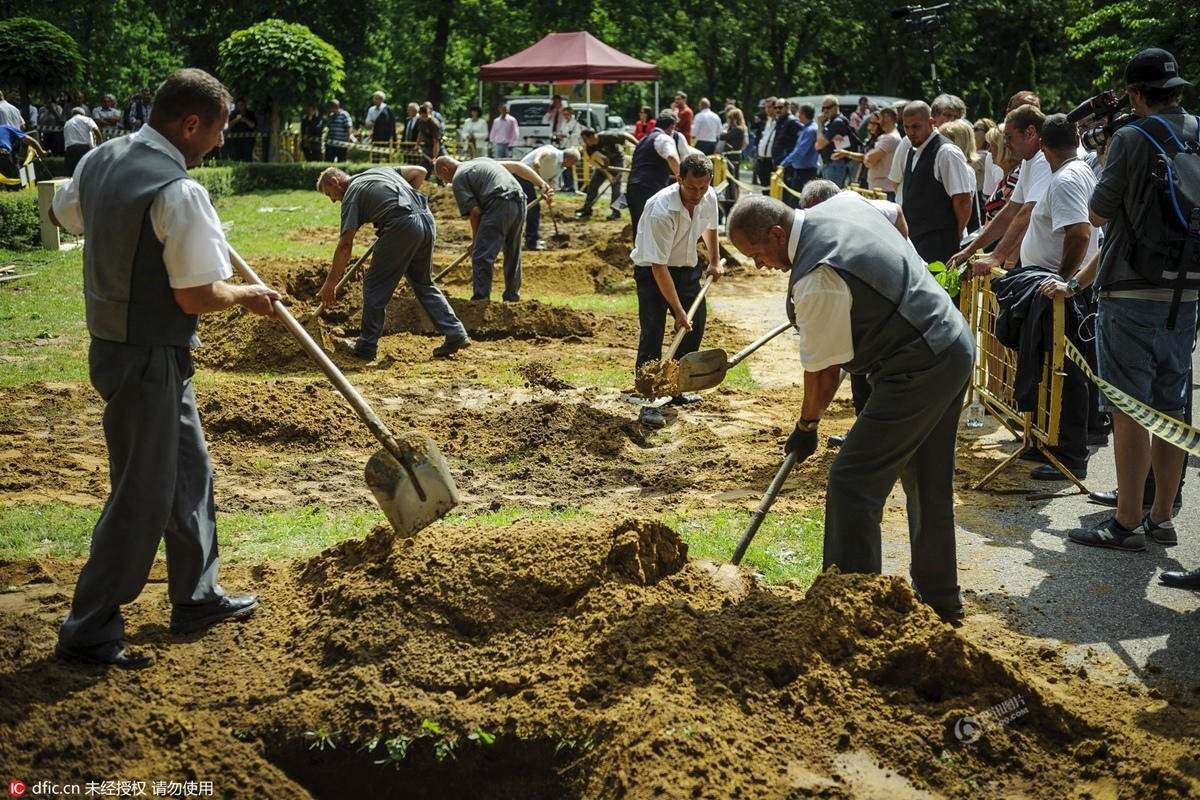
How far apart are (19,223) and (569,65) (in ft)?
50.8

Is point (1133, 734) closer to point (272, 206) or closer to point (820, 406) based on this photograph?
point (820, 406)

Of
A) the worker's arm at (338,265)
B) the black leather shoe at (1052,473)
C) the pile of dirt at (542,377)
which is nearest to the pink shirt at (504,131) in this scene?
the worker's arm at (338,265)

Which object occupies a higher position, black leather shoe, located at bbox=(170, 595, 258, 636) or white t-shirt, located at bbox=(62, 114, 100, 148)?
white t-shirt, located at bbox=(62, 114, 100, 148)

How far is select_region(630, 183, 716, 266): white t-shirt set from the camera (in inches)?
329

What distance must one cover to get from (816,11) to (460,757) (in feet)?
134

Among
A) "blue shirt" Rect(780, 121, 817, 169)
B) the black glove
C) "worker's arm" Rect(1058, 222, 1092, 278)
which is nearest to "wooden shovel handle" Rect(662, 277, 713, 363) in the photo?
"worker's arm" Rect(1058, 222, 1092, 278)

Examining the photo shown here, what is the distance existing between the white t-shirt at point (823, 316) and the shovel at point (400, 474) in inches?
64.6

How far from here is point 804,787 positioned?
382 cm

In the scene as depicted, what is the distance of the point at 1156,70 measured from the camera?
217 inches

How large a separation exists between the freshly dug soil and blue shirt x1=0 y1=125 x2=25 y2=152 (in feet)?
60.8

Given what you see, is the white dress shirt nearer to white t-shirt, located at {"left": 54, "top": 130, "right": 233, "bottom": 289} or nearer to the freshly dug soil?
the freshly dug soil

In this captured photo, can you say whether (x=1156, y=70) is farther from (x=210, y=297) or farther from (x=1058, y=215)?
(x=210, y=297)

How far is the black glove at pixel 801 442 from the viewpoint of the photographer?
5223mm

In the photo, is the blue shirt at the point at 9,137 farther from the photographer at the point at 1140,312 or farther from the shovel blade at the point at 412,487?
the photographer at the point at 1140,312
